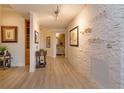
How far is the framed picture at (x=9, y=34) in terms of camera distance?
8938 mm

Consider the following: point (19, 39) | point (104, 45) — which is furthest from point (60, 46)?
point (104, 45)

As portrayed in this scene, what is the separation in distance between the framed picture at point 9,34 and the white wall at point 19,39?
139mm

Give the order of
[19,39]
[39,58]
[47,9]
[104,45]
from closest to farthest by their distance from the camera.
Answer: [104,45] < [47,9] < [39,58] < [19,39]

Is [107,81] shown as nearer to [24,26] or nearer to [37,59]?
[37,59]

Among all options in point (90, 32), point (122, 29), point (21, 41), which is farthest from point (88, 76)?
point (21, 41)

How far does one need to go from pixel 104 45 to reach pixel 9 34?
18.9 feet

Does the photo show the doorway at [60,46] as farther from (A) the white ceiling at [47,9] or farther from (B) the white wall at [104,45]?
(B) the white wall at [104,45]

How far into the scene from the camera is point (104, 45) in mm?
4320

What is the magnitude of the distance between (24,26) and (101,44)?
536 centimetres

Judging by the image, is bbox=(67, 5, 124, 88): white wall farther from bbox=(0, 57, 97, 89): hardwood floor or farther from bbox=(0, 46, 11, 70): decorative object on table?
bbox=(0, 46, 11, 70): decorative object on table

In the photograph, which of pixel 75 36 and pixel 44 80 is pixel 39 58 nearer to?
pixel 75 36

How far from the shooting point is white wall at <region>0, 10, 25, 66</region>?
8.94 metres

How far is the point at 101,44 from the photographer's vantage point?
454cm

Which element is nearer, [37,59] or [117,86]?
[117,86]
